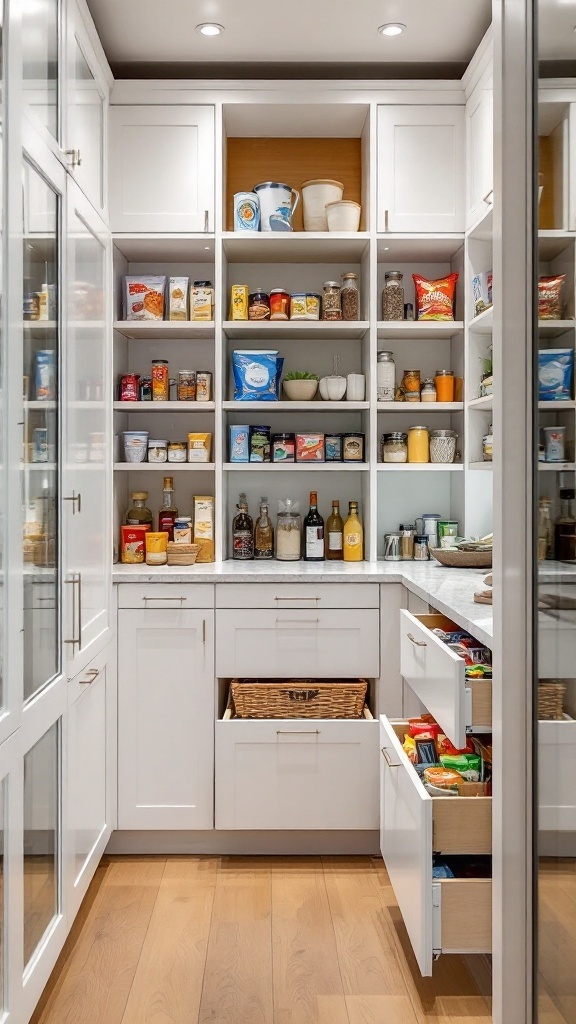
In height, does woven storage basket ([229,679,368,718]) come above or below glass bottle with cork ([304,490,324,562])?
below

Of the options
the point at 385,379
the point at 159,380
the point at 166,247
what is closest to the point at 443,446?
the point at 385,379

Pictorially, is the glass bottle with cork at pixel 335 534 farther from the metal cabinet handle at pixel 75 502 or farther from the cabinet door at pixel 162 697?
the metal cabinet handle at pixel 75 502

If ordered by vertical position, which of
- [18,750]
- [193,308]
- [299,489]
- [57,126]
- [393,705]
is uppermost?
[57,126]

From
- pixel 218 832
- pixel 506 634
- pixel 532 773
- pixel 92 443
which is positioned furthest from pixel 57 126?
pixel 218 832

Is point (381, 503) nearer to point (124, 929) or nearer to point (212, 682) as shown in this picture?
point (212, 682)

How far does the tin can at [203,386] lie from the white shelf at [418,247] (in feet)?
2.64

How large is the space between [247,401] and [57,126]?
1.28 meters

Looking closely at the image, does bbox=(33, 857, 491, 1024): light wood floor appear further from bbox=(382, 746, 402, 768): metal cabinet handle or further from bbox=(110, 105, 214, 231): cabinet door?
bbox=(110, 105, 214, 231): cabinet door

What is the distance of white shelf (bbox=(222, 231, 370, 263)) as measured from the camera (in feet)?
9.95

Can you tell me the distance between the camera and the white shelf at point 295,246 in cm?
303

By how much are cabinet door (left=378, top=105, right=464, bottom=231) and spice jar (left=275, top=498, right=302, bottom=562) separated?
1.12m

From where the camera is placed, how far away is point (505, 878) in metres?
1.29

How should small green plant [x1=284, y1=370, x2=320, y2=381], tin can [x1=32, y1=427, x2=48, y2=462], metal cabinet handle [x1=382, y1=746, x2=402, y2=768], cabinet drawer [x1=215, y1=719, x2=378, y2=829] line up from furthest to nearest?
small green plant [x1=284, y1=370, x2=320, y2=381] < cabinet drawer [x1=215, y1=719, x2=378, y2=829] < metal cabinet handle [x1=382, y1=746, x2=402, y2=768] < tin can [x1=32, y1=427, x2=48, y2=462]

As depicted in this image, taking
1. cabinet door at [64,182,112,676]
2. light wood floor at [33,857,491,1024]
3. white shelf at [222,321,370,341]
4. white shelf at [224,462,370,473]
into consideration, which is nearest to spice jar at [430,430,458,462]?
white shelf at [224,462,370,473]
